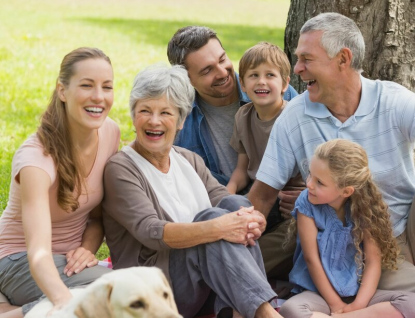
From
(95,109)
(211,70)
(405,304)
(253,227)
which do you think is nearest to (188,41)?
(211,70)

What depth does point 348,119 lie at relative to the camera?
14.3 feet

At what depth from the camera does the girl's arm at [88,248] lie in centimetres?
380

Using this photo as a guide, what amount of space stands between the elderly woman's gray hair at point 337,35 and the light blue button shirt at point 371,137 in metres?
0.20

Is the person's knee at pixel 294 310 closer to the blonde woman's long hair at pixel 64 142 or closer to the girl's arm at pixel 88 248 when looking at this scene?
the girl's arm at pixel 88 248

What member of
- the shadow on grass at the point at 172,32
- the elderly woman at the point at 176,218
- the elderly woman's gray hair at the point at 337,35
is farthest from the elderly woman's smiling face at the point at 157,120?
the shadow on grass at the point at 172,32

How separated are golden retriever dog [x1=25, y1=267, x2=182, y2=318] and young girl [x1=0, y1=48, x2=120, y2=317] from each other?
0.68 meters

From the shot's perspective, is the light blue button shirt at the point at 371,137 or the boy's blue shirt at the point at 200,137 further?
the boy's blue shirt at the point at 200,137

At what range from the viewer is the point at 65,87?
3.86m

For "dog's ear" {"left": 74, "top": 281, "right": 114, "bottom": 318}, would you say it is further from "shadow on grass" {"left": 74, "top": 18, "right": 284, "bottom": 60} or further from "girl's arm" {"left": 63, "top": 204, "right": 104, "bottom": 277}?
"shadow on grass" {"left": 74, "top": 18, "right": 284, "bottom": 60}

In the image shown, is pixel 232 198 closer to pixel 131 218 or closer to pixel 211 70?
pixel 131 218

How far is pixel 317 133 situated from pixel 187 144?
1095 millimetres

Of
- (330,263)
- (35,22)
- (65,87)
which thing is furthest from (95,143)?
(35,22)

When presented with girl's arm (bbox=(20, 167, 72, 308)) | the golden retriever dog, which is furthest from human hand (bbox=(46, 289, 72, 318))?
the golden retriever dog

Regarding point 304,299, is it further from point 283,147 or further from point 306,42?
point 306,42
